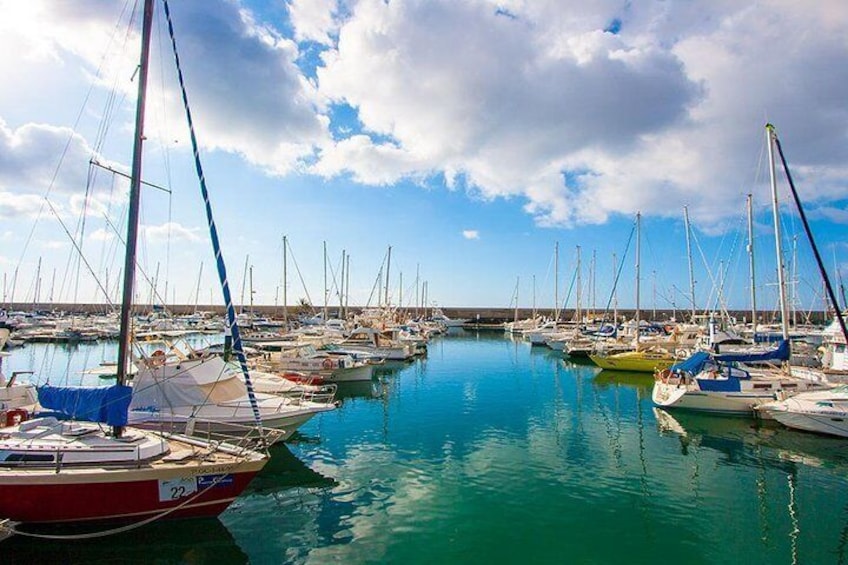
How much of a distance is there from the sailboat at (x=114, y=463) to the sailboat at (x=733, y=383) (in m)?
24.4

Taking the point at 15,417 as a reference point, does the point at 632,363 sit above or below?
below

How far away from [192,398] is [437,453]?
10194mm

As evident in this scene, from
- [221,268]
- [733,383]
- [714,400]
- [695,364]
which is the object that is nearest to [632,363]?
[695,364]

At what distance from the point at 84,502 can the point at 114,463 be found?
996mm

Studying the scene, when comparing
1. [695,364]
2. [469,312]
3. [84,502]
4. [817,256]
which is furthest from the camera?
[469,312]

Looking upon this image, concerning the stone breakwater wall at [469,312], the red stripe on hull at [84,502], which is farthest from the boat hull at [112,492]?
the stone breakwater wall at [469,312]

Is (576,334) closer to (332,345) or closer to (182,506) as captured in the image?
(332,345)

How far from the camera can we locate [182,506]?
11.6 meters

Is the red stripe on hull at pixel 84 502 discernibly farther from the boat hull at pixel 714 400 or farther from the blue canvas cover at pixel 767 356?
→ the blue canvas cover at pixel 767 356

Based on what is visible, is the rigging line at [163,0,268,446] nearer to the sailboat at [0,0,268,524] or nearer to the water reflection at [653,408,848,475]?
the sailboat at [0,0,268,524]

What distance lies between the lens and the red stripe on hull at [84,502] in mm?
10719

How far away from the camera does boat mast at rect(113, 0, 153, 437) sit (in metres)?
12.2

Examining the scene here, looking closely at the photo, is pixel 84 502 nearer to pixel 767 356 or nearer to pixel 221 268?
pixel 221 268

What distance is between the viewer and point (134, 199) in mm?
12219
